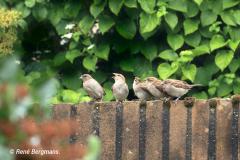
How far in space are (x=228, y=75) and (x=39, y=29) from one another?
2025 millimetres

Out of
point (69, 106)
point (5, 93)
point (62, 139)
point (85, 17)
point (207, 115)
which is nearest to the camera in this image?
point (5, 93)

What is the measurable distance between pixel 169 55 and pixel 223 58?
486 millimetres

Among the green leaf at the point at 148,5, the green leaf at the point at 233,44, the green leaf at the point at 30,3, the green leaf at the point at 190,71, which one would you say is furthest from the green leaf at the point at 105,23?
the green leaf at the point at 233,44

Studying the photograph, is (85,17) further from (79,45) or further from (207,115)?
(207,115)

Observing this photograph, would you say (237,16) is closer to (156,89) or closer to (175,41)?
(175,41)

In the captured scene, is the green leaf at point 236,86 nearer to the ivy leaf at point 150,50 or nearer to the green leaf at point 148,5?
the ivy leaf at point 150,50

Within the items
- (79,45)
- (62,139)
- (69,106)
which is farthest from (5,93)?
(79,45)

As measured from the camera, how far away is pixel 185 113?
→ 5.20 meters

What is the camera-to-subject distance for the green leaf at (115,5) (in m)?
7.42

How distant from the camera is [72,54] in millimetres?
7832

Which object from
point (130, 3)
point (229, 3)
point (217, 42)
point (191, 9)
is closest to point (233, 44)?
point (217, 42)

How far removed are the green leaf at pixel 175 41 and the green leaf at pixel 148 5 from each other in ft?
0.98

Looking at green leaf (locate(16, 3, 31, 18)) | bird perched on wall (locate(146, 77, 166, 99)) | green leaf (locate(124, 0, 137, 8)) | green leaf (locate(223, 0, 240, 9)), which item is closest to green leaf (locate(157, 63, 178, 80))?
green leaf (locate(124, 0, 137, 8))

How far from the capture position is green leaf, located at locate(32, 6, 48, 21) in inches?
309
